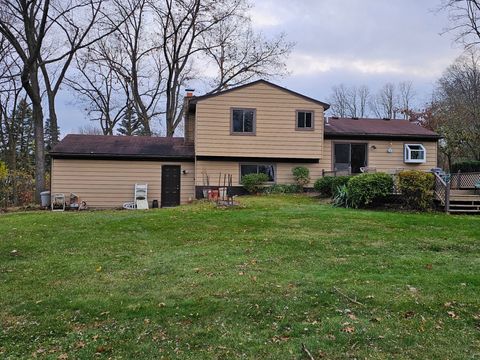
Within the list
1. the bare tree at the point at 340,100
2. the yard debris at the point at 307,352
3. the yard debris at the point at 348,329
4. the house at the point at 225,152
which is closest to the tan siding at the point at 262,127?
the house at the point at 225,152

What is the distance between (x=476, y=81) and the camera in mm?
32625

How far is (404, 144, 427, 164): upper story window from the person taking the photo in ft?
64.3

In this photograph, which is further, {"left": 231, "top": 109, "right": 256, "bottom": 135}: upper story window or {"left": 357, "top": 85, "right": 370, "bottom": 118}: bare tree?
{"left": 357, "top": 85, "right": 370, "bottom": 118}: bare tree

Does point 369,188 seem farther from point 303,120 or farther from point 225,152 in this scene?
point 225,152

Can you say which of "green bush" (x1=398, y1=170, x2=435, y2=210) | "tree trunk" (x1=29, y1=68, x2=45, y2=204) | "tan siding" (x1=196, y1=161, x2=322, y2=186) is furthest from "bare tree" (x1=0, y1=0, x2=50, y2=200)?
Answer: "green bush" (x1=398, y1=170, x2=435, y2=210)

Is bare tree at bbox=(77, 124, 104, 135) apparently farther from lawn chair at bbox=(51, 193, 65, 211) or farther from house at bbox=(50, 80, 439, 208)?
lawn chair at bbox=(51, 193, 65, 211)

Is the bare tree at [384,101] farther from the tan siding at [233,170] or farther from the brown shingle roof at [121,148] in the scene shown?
the brown shingle roof at [121,148]

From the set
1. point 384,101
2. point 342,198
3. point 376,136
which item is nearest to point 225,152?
point 342,198

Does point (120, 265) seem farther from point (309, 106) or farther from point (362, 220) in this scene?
point (309, 106)

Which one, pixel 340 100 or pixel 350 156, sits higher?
pixel 340 100

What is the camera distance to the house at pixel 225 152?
18.0 meters

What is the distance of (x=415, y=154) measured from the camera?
19.7 metres

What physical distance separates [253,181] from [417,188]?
7276 millimetres

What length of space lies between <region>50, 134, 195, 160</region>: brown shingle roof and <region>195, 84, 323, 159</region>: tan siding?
1.45 m
